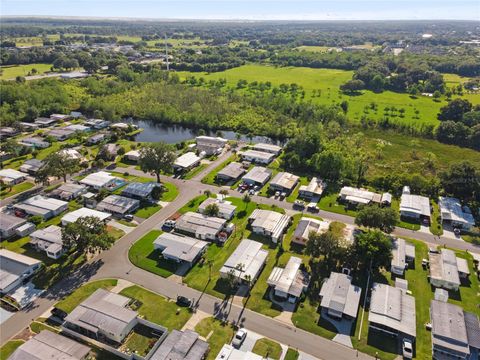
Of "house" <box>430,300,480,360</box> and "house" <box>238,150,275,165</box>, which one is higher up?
"house" <box>238,150,275,165</box>

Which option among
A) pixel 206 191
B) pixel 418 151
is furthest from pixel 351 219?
pixel 418 151

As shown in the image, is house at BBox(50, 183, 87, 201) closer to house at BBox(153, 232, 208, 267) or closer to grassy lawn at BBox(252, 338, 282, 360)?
house at BBox(153, 232, 208, 267)

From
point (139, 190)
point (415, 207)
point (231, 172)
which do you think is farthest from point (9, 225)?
point (415, 207)

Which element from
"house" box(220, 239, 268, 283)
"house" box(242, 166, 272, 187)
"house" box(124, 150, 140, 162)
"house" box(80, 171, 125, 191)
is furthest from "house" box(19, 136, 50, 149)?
"house" box(220, 239, 268, 283)

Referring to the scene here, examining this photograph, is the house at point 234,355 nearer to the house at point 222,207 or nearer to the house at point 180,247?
the house at point 180,247

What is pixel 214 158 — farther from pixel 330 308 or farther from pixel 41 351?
pixel 41 351

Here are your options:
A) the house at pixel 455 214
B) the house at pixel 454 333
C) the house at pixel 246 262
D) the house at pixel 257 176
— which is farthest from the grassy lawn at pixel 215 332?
the house at pixel 455 214
